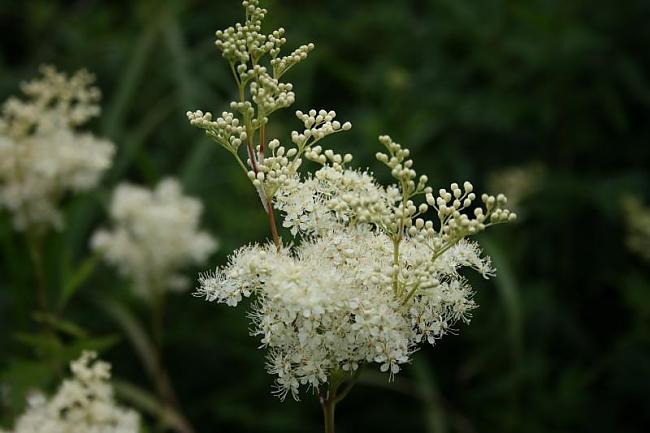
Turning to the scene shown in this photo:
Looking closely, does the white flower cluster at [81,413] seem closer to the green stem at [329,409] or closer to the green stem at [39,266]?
the green stem at [329,409]

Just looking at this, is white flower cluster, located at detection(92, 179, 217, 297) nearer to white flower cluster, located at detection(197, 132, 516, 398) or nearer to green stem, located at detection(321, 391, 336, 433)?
white flower cluster, located at detection(197, 132, 516, 398)

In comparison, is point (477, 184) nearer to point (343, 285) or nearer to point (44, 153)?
point (44, 153)

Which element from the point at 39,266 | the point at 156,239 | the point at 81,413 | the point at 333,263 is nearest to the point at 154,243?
the point at 156,239

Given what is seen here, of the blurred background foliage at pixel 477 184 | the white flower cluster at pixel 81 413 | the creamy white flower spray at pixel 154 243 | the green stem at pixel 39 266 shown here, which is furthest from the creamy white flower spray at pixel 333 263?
the creamy white flower spray at pixel 154 243

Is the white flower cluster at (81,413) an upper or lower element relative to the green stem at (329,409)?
upper

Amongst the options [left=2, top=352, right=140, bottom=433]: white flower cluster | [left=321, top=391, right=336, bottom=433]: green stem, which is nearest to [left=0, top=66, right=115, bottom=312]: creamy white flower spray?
[left=2, top=352, right=140, bottom=433]: white flower cluster

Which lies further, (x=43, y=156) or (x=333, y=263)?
(x=43, y=156)

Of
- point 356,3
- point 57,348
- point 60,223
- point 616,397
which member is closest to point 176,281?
point 60,223
